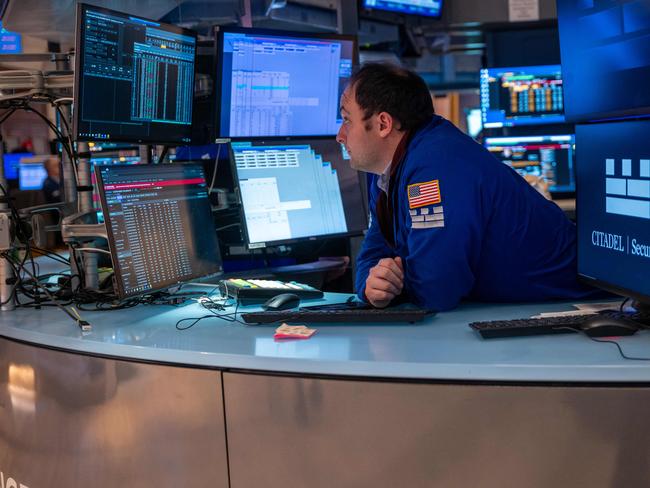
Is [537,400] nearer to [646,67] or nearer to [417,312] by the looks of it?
[417,312]

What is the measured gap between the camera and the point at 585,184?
178 centimetres

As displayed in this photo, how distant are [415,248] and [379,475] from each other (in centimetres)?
63

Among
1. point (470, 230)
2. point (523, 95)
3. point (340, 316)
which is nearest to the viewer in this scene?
point (340, 316)

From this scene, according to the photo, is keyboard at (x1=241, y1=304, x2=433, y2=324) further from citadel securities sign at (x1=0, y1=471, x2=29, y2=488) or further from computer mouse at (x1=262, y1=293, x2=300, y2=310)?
citadel securities sign at (x1=0, y1=471, x2=29, y2=488)

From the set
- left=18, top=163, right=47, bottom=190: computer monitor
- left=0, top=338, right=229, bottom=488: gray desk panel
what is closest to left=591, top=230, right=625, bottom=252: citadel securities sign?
left=0, top=338, right=229, bottom=488: gray desk panel

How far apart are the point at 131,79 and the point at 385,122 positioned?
0.72 m

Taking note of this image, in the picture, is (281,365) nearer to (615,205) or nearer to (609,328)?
(609,328)

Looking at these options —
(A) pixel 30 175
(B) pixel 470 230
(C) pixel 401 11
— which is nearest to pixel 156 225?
(B) pixel 470 230

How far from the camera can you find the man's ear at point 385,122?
85.9 inches

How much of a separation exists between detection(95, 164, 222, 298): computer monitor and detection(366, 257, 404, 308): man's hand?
1.87 ft

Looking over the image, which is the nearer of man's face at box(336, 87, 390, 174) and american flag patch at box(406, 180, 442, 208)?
american flag patch at box(406, 180, 442, 208)

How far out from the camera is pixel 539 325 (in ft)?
5.27

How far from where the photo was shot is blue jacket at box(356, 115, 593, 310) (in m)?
1.89

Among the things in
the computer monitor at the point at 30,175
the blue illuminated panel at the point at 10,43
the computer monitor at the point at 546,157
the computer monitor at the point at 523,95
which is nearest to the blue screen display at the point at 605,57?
the blue illuminated panel at the point at 10,43
